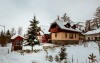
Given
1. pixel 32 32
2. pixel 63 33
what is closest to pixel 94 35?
pixel 63 33

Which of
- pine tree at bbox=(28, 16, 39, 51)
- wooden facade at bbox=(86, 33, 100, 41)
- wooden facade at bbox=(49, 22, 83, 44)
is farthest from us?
wooden facade at bbox=(86, 33, 100, 41)

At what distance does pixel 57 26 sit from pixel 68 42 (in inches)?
206

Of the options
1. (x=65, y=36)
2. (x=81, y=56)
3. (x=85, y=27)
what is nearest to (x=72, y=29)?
(x=65, y=36)

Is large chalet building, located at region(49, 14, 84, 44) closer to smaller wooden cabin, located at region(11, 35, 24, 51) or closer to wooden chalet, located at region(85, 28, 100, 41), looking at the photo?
smaller wooden cabin, located at region(11, 35, 24, 51)

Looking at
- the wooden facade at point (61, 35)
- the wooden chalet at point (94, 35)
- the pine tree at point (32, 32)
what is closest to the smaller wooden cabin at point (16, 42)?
the pine tree at point (32, 32)

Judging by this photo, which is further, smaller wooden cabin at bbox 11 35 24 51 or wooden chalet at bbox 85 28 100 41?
wooden chalet at bbox 85 28 100 41

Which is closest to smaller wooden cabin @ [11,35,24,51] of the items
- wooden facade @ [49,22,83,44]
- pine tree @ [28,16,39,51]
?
pine tree @ [28,16,39,51]

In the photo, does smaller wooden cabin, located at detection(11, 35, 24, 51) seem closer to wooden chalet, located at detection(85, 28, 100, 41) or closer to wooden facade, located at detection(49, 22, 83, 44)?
wooden facade, located at detection(49, 22, 83, 44)

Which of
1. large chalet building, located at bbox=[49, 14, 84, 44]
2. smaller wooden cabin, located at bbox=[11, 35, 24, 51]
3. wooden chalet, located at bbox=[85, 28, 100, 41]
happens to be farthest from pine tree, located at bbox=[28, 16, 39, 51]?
wooden chalet, located at bbox=[85, 28, 100, 41]

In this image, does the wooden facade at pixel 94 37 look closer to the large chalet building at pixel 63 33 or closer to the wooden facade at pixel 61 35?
the large chalet building at pixel 63 33

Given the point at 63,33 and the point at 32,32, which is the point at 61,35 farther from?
the point at 32,32

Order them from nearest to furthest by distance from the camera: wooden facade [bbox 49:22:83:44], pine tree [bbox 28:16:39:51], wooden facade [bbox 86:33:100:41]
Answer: pine tree [bbox 28:16:39:51] < wooden facade [bbox 49:22:83:44] < wooden facade [bbox 86:33:100:41]

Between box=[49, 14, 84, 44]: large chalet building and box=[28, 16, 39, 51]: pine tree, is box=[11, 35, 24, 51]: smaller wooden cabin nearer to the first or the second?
box=[28, 16, 39, 51]: pine tree

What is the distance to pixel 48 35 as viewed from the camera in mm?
60594
